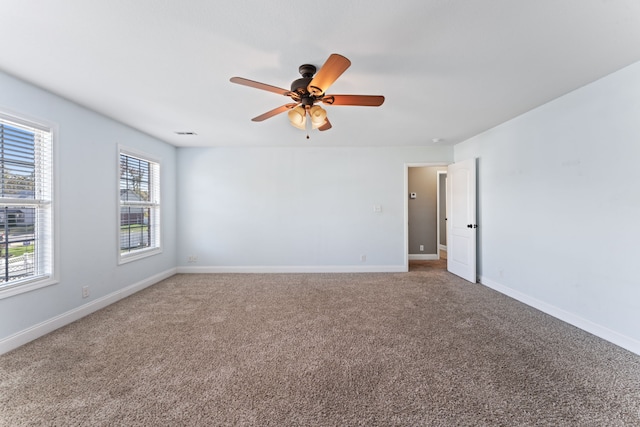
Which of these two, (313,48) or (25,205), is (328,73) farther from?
(25,205)

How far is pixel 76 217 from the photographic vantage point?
9.31ft

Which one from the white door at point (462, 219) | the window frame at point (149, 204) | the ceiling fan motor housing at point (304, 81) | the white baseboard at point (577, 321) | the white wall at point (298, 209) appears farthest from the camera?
the white wall at point (298, 209)

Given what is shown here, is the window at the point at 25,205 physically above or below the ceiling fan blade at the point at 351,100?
below

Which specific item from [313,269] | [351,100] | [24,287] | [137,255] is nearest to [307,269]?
[313,269]

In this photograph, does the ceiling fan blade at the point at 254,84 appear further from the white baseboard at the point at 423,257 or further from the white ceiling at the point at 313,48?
Answer: the white baseboard at the point at 423,257

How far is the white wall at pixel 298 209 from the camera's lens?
4.84 metres

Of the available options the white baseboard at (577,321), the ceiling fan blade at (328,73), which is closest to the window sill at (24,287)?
the ceiling fan blade at (328,73)

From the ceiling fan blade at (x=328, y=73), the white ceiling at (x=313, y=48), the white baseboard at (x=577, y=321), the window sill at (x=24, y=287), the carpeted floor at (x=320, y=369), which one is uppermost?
the white ceiling at (x=313, y=48)

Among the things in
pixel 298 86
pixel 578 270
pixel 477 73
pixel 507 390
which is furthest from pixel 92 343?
pixel 578 270

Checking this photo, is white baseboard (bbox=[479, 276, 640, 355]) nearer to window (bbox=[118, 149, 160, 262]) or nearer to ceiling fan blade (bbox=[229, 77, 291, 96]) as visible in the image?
ceiling fan blade (bbox=[229, 77, 291, 96])

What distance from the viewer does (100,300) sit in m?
3.13

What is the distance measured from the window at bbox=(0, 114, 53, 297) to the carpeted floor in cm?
66

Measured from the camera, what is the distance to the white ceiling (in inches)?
60.1

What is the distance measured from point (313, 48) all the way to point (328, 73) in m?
0.29
